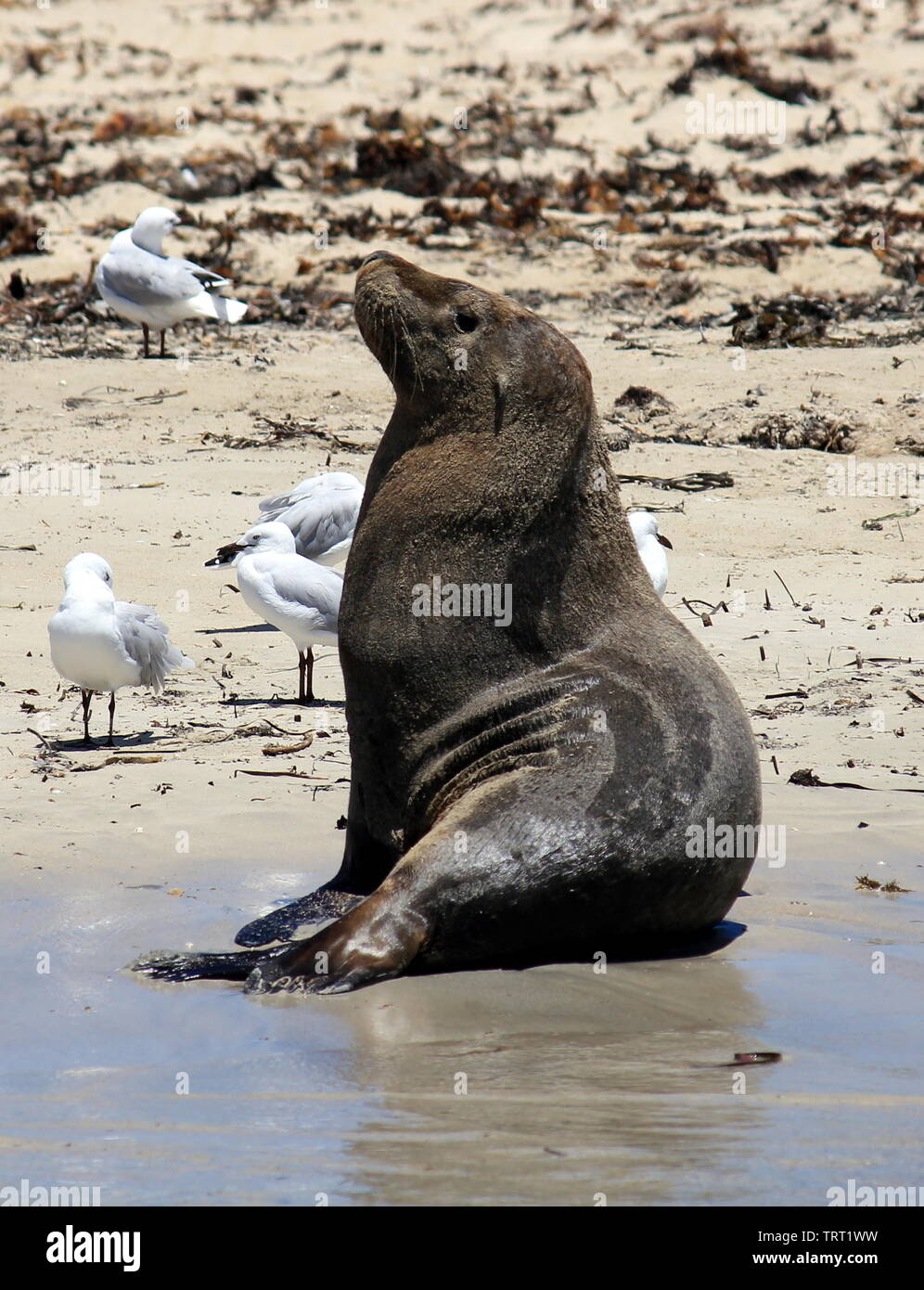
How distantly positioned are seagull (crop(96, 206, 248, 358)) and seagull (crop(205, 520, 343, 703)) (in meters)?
4.90

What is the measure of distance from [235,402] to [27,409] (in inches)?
50.8

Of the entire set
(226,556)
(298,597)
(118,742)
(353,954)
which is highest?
(353,954)

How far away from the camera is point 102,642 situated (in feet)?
20.9

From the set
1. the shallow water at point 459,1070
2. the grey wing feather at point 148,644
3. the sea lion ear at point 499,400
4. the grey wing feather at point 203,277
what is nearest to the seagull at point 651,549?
the grey wing feather at point 148,644

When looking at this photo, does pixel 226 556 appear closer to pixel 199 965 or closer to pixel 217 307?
pixel 199 965

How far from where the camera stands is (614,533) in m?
4.64

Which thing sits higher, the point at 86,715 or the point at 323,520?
the point at 323,520

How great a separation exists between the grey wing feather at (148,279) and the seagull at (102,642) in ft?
18.2

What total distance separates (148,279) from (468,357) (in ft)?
25.9

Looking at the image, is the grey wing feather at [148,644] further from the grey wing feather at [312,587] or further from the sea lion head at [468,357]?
the sea lion head at [468,357]

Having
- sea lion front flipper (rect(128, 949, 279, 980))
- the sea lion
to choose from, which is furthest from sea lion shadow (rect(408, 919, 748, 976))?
sea lion front flipper (rect(128, 949, 279, 980))

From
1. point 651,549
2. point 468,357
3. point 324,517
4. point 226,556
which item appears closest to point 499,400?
point 468,357
